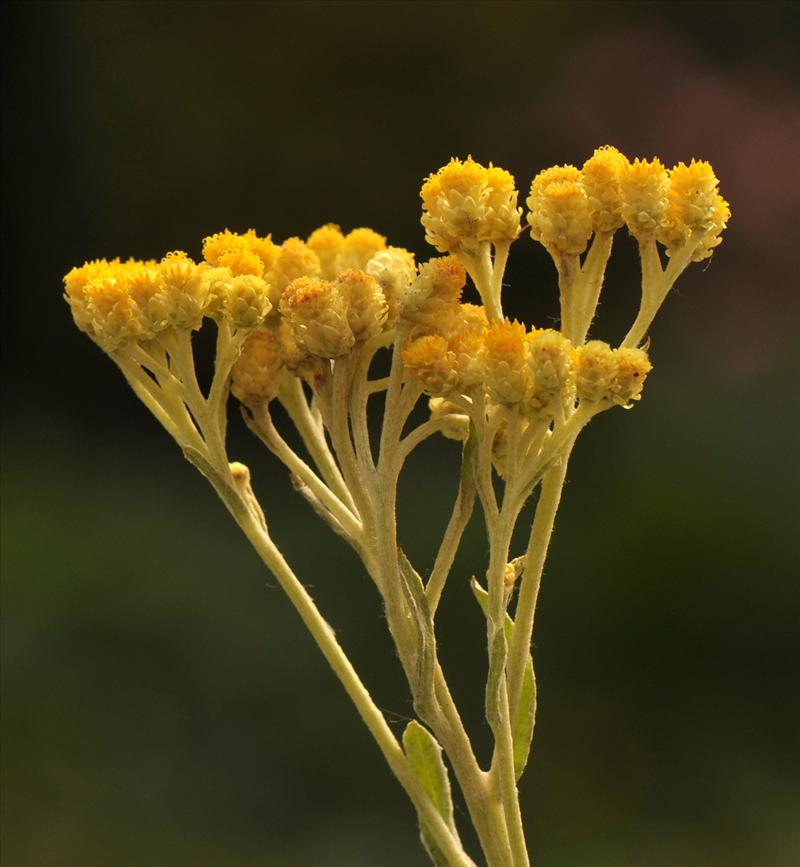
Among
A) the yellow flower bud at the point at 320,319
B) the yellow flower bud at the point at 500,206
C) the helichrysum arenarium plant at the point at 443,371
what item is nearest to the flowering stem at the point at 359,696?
the helichrysum arenarium plant at the point at 443,371

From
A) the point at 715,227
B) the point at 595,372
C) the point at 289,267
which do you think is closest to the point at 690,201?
the point at 715,227

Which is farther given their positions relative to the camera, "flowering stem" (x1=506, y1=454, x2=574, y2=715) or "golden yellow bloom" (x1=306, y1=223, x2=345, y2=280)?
"golden yellow bloom" (x1=306, y1=223, x2=345, y2=280)

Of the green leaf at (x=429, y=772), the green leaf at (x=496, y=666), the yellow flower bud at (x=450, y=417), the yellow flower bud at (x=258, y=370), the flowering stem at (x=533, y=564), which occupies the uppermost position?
the yellow flower bud at (x=258, y=370)

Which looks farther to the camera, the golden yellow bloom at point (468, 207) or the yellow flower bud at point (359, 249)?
the yellow flower bud at point (359, 249)

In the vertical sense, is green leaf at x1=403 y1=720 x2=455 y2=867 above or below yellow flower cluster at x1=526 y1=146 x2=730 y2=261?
below

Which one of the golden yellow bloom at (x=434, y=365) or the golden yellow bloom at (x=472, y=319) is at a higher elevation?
the golden yellow bloom at (x=472, y=319)

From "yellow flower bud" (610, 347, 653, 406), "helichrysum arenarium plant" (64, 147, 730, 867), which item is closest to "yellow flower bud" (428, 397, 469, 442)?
"helichrysum arenarium plant" (64, 147, 730, 867)

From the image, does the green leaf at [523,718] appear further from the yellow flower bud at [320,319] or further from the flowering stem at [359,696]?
the yellow flower bud at [320,319]

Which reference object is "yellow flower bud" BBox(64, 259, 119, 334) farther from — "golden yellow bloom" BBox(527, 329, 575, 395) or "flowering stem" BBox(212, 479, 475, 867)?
"golden yellow bloom" BBox(527, 329, 575, 395)
